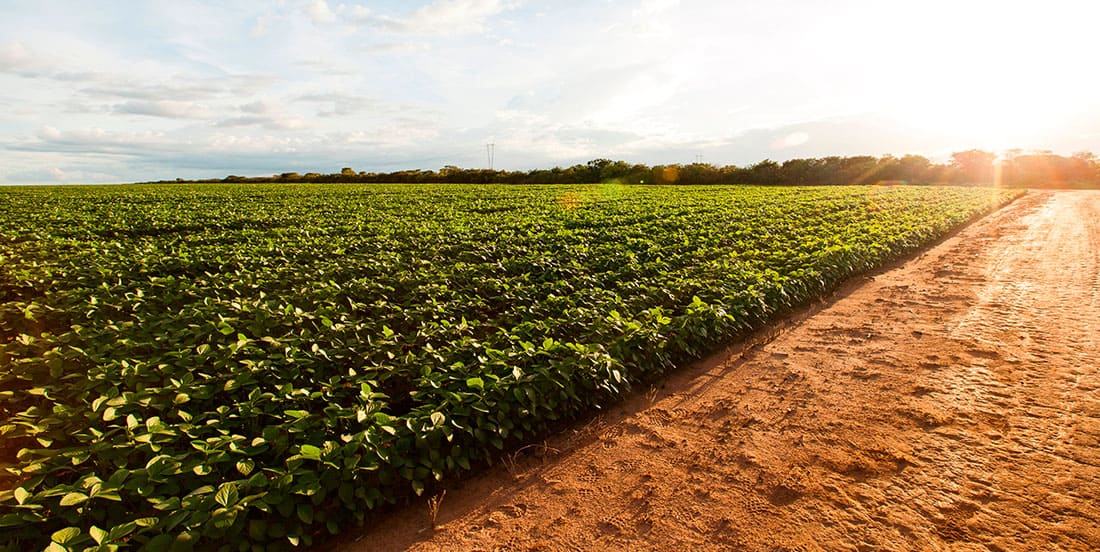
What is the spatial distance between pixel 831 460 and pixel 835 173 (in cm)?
7050

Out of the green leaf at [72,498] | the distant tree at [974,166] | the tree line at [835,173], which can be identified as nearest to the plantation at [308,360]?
the green leaf at [72,498]

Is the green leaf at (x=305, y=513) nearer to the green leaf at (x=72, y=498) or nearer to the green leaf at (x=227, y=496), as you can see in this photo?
the green leaf at (x=227, y=496)

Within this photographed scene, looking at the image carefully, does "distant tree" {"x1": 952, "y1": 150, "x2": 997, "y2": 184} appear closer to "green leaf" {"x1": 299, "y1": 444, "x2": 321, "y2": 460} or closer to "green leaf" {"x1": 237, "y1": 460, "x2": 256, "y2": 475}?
"green leaf" {"x1": 299, "y1": 444, "x2": 321, "y2": 460}

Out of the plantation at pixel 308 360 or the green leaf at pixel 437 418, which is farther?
the green leaf at pixel 437 418

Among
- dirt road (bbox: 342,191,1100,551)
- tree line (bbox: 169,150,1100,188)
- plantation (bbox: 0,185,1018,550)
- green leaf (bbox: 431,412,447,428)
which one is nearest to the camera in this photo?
plantation (bbox: 0,185,1018,550)

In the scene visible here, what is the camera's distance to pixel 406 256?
10.6 m

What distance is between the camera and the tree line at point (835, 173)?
194ft

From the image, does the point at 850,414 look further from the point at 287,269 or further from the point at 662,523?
the point at 287,269

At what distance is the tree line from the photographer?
2333 inches

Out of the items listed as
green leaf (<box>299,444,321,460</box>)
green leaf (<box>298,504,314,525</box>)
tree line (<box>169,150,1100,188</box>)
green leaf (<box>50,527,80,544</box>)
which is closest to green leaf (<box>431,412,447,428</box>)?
green leaf (<box>299,444,321,460</box>)

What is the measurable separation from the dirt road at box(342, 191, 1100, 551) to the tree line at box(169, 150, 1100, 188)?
63413mm

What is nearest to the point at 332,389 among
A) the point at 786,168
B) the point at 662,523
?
the point at 662,523

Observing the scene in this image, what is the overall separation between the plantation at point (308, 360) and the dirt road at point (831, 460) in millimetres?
450

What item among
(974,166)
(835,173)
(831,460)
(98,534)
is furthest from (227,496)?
(974,166)
